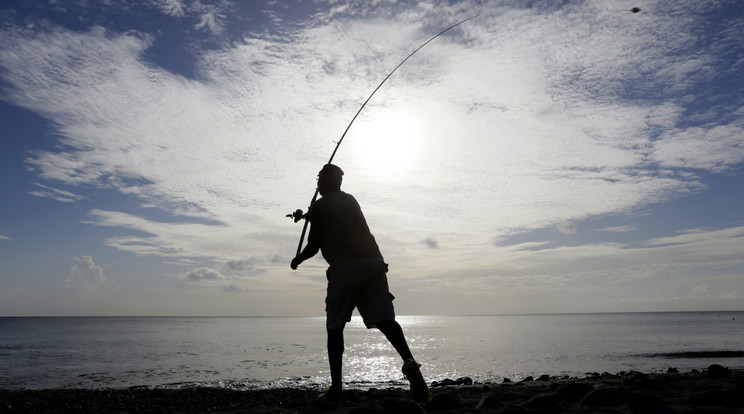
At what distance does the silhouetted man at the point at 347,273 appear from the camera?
16.1 ft

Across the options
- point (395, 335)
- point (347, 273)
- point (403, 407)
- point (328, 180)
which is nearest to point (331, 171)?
point (328, 180)

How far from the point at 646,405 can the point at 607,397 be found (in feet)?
2.28

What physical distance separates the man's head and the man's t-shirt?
210 millimetres

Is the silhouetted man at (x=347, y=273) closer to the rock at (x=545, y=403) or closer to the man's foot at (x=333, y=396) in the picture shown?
the man's foot at (x=333, y=396)

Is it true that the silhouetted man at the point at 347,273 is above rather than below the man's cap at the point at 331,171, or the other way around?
below

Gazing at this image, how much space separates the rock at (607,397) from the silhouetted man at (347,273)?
149 cm

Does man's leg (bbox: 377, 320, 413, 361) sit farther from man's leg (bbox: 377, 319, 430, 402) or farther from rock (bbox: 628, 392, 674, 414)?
rock (bbox: 628, 392, 674, 414)

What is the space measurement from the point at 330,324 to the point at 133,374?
16.4m

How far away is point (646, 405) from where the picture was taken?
373cm

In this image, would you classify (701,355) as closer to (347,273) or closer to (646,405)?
(646,405)

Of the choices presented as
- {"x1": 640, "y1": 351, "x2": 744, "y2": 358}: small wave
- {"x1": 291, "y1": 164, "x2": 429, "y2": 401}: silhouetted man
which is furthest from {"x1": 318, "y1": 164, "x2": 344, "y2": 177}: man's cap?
{"x1": 640, "y1": 351, "x2": 744, "y2": 358}: small wave

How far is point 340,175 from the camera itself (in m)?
5.59

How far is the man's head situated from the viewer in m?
5.47

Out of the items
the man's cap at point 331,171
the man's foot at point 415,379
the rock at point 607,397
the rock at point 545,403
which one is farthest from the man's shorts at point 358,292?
the rock at point 607,397
